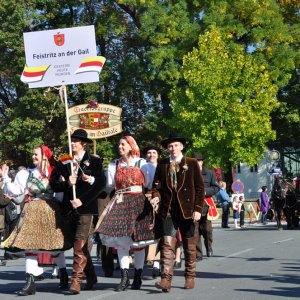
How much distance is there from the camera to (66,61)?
36.3 feet

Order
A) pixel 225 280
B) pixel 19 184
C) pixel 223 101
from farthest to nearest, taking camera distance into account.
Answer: pixel 223 101 < pixel 225 280 < pixel 19 184

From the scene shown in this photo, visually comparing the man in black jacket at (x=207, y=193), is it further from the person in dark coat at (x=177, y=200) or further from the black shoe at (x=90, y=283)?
the black shoe at (x=90, y=283)

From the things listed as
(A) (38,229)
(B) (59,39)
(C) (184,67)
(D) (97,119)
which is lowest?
(A) (38,229)

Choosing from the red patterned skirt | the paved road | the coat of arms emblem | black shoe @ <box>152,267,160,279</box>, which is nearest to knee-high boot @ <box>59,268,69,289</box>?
the paved road

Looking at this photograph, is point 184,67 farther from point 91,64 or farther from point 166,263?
point 166,263

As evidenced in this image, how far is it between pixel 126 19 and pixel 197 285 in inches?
1524

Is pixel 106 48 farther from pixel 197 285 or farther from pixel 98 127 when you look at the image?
pixel 197 285

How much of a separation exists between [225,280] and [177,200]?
1778mm

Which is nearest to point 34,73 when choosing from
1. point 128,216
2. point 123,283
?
point 128,216

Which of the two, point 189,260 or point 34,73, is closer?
point 189,260

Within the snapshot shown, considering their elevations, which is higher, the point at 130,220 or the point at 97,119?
the point at 97,119

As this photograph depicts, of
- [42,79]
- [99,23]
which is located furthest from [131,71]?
[42,79]

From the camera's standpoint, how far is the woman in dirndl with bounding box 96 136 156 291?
10.3 m

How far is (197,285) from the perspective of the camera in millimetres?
10859
